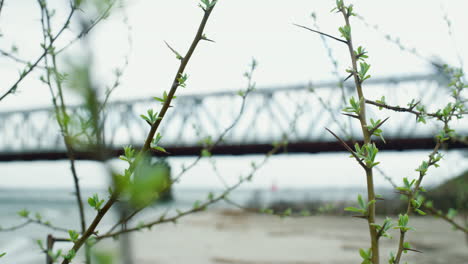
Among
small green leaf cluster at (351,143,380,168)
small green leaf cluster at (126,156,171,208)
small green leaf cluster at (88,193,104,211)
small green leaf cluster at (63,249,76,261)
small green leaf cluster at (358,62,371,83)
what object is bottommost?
small green leaf cluster at (63,249,76,261)

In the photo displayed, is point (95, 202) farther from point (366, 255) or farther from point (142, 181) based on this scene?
point (366, 255)

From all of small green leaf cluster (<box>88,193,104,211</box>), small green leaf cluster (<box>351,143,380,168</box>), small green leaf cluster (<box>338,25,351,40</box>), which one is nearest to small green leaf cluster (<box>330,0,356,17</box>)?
small green leaf cluster (<box>338,25,351,40</box>)

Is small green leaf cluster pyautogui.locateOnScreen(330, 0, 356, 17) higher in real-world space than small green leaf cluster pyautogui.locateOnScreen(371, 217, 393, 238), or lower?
higher

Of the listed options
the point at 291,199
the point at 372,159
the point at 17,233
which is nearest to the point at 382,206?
the point at 291,199

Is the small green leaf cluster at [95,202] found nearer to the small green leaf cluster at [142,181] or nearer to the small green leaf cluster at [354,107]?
the small green leaf cluster at [142,181]

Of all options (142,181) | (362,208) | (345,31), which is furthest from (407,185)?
(142,181)

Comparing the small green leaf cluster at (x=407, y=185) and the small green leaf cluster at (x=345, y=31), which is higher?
the small green leaf cluster at (x=345, y=31)

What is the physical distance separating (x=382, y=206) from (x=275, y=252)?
8511 millimetres

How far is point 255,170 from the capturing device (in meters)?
1.96

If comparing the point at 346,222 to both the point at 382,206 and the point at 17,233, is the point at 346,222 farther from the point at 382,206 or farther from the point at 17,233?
the point at 17,233

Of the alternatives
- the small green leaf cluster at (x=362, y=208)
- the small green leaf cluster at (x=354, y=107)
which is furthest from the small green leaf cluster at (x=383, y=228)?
the small green leaf cluster at (x=354, y=107)

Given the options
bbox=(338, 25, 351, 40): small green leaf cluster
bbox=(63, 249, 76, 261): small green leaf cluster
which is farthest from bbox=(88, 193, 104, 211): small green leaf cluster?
bbox=(338, 25, 351, 40): small green leaf cluster

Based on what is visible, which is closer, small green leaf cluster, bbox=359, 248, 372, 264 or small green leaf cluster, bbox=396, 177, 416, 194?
small green leaf cluster, bbox=359, 248, 372, 264

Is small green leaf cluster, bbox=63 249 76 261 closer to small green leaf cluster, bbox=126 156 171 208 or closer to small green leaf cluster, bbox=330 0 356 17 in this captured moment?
small green leaf cluster, bbox=126 156 171 208
